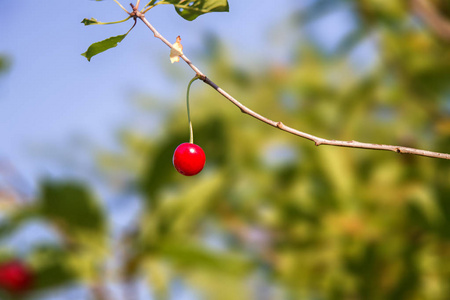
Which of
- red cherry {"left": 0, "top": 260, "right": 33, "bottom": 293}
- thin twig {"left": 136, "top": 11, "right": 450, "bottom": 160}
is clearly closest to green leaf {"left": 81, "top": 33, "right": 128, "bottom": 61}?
thin twig {"left": 136, "top": 11, "right": 450, "bottom": 160}

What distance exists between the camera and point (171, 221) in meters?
2.22

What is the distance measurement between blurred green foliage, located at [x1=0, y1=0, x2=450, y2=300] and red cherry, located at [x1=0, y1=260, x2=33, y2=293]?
106 mm

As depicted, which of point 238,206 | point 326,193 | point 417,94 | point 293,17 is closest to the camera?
point 326,193

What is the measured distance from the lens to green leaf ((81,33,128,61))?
90 cm

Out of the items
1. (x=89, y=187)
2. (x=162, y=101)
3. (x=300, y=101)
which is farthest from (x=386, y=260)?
(x=162, y=101)

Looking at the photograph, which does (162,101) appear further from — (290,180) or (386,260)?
(386,260)

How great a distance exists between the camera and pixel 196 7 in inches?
36.1

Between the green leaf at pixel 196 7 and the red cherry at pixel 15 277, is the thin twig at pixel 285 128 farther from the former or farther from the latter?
the red cherry at pixel 15 277

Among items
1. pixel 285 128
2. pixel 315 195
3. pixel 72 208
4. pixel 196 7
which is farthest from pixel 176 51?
pixel 315 195

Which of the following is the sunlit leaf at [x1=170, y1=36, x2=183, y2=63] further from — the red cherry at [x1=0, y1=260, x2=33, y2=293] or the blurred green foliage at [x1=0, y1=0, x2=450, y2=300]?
the red cherry at [x1=0, y1=260, x2=33, y2=293]

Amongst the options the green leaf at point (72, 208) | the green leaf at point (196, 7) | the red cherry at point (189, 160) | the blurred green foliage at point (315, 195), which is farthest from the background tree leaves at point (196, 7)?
the green leaf at point (72, 208)

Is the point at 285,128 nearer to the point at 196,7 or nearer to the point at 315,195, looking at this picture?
the point at 196,7

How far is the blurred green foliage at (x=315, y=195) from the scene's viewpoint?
2.12 metres

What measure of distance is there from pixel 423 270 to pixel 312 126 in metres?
0.84
